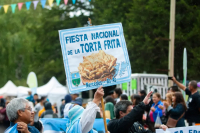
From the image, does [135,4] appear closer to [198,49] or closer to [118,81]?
[198,49]

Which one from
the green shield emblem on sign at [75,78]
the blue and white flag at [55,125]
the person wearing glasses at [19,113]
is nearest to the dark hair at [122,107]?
the green shield emblem on sign at [75,78]

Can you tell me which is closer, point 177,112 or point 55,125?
point 55,125

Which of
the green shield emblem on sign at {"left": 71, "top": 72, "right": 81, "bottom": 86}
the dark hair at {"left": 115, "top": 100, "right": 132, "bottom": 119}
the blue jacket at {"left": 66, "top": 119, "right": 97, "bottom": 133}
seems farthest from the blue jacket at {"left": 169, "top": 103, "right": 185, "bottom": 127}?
the blue jacket at {"left": 66, "top": 119, "right": 97, "bottom": 133}

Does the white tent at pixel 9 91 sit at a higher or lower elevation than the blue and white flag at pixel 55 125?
lower

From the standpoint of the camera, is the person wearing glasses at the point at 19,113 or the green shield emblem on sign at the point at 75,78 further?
the green shield emblem on sign at the point at 75,78

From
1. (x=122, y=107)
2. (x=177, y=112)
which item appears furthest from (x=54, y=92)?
(x=122, y=107)

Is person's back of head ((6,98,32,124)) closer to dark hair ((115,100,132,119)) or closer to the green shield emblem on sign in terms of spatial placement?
the green shield emblem on sign

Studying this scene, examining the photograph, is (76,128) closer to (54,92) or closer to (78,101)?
(78,101)

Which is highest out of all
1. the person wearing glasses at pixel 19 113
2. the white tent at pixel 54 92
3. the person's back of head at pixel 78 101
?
the person wearing glasses at pixel 19 113

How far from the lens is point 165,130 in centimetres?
468

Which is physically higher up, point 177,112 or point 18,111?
point 18,111

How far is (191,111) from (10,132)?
513 cm

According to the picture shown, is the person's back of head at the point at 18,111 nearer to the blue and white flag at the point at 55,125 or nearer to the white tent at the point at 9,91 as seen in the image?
the blue and white flag at the point at 55,125

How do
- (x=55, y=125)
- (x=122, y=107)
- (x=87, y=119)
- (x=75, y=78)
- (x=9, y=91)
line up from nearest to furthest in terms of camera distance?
(x=87, y=119) < (x=75, y=78) < (x=122, y=107) < (x=55, y=125) < (x=9, y=91)
